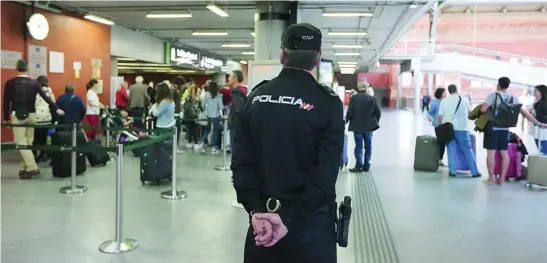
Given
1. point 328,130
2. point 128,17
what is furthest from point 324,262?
point 128,17

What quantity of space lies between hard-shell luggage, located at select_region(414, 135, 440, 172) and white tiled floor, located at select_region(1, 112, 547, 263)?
556 millimetres

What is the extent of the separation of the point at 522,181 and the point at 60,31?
359 inches

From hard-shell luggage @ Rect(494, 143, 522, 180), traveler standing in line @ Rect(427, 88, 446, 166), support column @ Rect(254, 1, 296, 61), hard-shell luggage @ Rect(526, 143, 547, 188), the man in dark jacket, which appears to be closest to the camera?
hard-shell luggage @ Rect(526, 143, 547, 188)

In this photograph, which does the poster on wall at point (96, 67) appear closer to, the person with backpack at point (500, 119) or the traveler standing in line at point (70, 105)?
the traveler standing in line at point (70, 105)

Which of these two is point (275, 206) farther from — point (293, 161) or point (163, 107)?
point (163, 107)

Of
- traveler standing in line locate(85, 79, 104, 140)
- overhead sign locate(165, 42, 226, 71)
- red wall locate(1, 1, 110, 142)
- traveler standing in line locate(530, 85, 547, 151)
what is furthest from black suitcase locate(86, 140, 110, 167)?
overhead sign locate(165, 42, 226, 71)

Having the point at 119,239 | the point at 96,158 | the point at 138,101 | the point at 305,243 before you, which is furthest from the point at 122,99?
the point at 305,243

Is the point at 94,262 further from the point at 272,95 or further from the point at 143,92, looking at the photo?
the point at 143,92

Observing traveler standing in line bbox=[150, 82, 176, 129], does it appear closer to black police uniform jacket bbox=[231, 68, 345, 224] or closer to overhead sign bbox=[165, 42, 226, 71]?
black police uniform jacket bbox=[231, 68, 345, 224]

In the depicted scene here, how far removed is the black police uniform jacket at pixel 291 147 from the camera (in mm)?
1652

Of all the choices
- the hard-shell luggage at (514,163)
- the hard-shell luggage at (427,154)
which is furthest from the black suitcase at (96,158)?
the hard-shell luggage at (514,163)

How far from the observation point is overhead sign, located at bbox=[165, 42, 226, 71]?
A: 52.1 feet

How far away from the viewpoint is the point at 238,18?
11.4 meters

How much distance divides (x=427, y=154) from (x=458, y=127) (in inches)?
28.5
